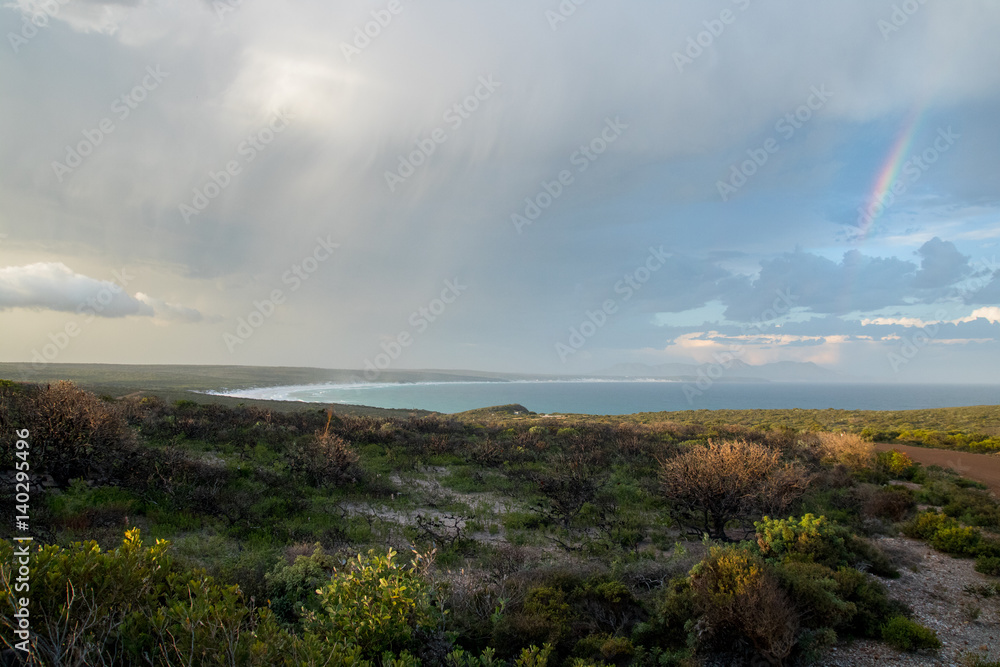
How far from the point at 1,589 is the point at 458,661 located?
319cm

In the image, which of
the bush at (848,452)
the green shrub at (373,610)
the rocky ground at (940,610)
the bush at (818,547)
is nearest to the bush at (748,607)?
the rocky ground at (940,610)

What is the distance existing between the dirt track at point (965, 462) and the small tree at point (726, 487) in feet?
25.5

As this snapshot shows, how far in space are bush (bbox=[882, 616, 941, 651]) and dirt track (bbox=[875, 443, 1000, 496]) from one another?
36.7ft

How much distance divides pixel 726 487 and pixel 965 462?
1494cm

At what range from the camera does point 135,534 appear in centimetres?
359

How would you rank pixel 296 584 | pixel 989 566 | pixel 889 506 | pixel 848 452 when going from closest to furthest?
pixel 296 584
pixel 989 566
pixel 889 506
pixel 848 452

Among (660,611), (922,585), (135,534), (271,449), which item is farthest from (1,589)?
(271,449)

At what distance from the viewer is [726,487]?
9422 mm

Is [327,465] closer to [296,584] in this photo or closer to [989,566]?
[296,584]

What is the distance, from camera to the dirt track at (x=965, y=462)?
14.1 metres

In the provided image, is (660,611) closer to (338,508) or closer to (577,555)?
(577,555)

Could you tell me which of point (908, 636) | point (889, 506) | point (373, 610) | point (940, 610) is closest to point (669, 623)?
point (908, 636)

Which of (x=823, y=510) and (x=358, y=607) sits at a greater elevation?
(x=358, y=607)

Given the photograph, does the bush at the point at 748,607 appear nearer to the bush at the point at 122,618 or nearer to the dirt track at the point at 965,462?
the bush at the point at 122,618
